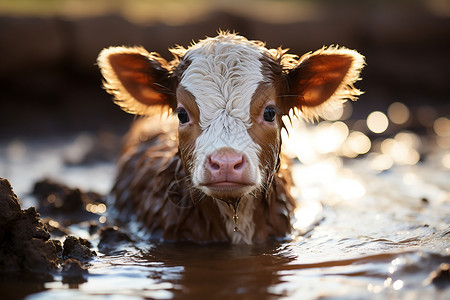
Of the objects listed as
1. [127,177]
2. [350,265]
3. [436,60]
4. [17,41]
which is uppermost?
[17,41]

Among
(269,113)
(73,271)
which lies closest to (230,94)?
(269,113)

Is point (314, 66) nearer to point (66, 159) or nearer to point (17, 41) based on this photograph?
point (66, 159)

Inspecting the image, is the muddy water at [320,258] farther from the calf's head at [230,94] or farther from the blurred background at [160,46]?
the blurred background at [160,46]

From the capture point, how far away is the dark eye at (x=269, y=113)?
4988mm

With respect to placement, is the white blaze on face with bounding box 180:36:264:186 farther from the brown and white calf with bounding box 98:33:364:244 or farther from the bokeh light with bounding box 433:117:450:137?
the bokeh light with bounding box 433:117:450:137

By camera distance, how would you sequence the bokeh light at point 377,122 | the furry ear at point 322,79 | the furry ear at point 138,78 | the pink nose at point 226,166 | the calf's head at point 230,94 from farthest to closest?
the bokeh light at point 377,122, the furry ear at point 138,78, the furry ear at point 322,79, the calf's head at point 230,94, the pink nose at point 226,166

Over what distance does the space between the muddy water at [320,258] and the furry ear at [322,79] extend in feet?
3.56

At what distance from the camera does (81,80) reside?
11984 millimetres

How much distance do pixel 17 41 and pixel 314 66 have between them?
7.33 m

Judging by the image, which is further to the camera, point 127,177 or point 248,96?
point 127,177

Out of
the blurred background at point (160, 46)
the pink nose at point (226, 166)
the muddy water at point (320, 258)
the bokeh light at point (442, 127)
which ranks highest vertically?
the blurred background at point (160, 46)

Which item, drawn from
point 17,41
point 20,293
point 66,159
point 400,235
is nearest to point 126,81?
point 20,293

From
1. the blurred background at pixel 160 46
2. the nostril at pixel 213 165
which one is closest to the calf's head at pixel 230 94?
the nostril at pixel 213 165

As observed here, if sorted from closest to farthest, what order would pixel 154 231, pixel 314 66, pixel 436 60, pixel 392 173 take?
pixel 314 66 < pixel 154 231 < pixel 392 173 < pixel 436 60
